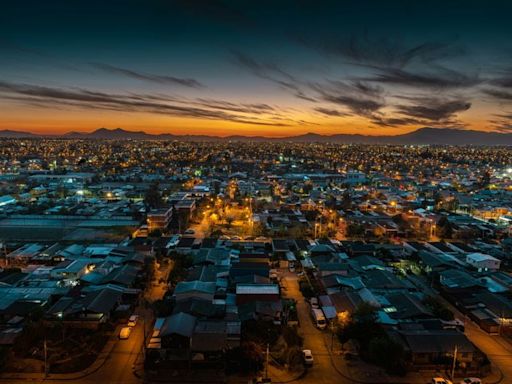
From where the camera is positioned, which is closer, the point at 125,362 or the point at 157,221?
the point at 125,362

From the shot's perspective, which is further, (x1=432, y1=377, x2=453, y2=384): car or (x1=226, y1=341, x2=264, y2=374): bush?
(x1=226, y1=341, x2=264, y2=374): bush

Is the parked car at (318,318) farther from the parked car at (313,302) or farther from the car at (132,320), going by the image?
the car at (132,320)

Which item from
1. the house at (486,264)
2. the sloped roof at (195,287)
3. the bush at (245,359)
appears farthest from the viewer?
the house at (486,264)

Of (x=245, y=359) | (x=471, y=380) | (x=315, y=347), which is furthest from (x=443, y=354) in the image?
(x=245, y=359)

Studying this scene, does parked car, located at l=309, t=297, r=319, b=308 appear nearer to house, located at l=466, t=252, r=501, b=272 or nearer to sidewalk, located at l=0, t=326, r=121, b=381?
sidewalk, located at l=0, t=326, r=121, b=381

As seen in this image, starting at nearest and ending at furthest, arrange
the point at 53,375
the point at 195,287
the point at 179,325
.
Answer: the point at 53,375, the point at 179,325, the point at 195,287

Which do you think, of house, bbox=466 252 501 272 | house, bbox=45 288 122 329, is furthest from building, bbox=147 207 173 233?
house, bbox=466 252 501 272

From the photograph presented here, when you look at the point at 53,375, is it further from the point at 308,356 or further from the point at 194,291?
the point at 308,356

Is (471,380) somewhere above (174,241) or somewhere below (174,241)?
above

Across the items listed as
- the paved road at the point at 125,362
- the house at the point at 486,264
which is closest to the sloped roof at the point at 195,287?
the paved road at the point at 125,362

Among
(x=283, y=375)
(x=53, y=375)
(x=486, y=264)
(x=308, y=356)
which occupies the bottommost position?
(x=53, y=375)

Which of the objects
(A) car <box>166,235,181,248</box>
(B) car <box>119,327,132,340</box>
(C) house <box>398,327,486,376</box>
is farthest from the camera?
(A) car <box>166,235,181,248</box>

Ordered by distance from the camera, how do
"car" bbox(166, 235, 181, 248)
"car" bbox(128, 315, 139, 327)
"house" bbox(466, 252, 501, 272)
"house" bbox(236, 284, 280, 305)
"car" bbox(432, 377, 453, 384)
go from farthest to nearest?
"car" bbox(166, 235, 181, 248) → "house" bbox(466, 252, 501, 272) → "house" bbox(236, 284, 280, 305) → "car" bbox(128, 315, 139, 327) → "car" bbox(432, 377, 453, 384)
